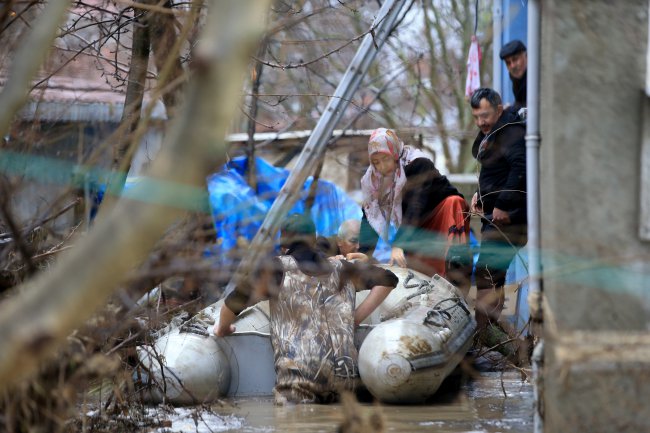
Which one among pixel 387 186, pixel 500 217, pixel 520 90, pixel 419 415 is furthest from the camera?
pixel 387 186

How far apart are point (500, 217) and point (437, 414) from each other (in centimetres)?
183

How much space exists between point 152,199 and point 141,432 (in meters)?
3.57

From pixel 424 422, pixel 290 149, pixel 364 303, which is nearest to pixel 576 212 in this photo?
pixel 424 422

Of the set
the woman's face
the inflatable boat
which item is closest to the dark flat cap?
the woman's face

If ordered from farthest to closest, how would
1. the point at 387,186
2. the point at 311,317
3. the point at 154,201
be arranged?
the point at 387,186 → the point at 311,317 → the point at 154,201

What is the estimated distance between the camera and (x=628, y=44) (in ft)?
12.8

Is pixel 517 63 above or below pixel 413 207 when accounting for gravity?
above

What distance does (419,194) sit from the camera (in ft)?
27.1

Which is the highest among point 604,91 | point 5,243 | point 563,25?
point 563,25

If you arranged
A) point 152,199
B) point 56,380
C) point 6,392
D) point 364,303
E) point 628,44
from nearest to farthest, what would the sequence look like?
point 152,199 → point 6,392 → point 56,380 → point 628,44 → point 364,303

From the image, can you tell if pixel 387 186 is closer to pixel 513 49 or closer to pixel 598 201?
pixel 513 49

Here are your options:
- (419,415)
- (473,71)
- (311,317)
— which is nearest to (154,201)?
(419,415)

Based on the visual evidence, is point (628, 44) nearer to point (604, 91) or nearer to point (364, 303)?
Result: point (604, 91)

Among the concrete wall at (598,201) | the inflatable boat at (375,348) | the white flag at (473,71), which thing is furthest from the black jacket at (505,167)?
the concrete wall at (598,201)
